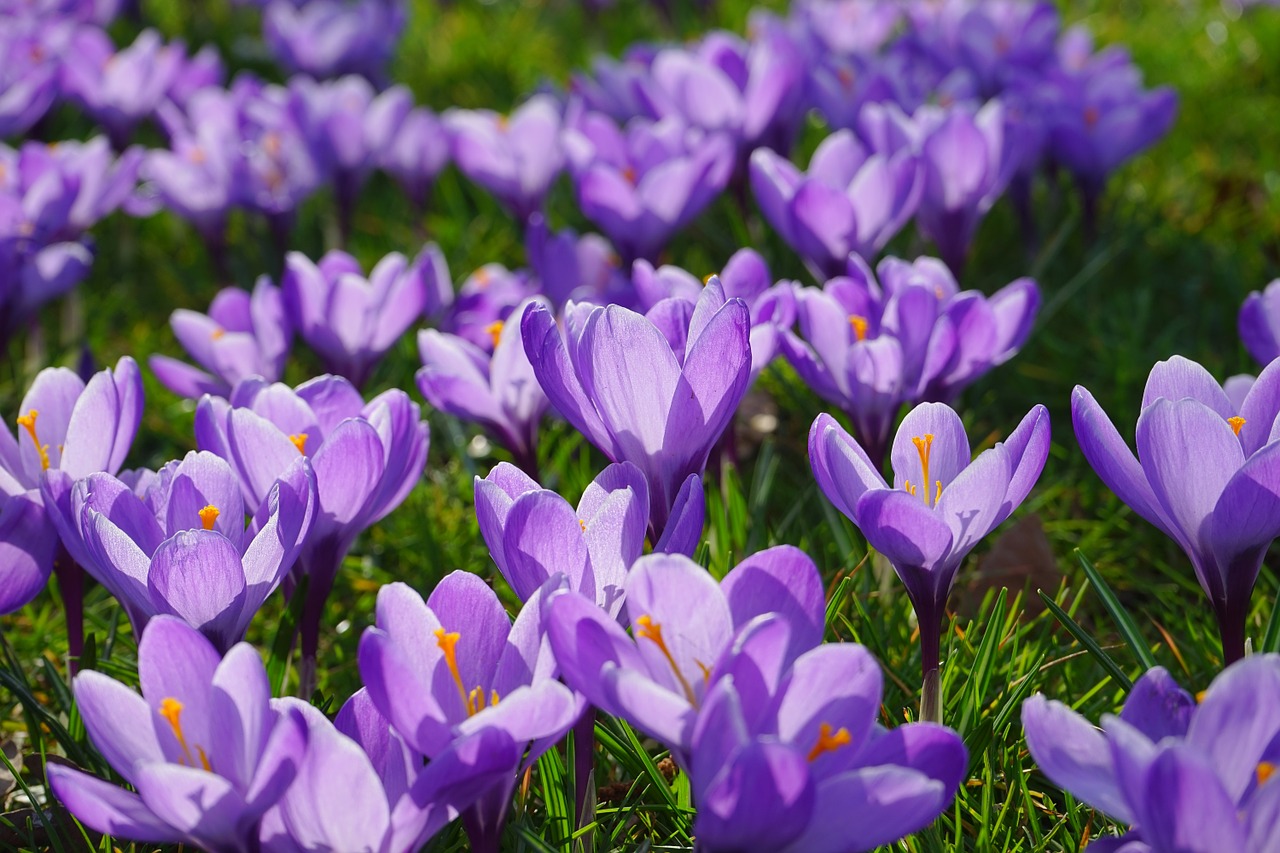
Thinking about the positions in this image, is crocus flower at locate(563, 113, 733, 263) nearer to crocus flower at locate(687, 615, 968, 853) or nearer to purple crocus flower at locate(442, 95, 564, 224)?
purple crocus flower at locate(442, 95, 564, 224)

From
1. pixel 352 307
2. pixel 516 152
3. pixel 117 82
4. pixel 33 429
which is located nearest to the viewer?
pixel 33 429

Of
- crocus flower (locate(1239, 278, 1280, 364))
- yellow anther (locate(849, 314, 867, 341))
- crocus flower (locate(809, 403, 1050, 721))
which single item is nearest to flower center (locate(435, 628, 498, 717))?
crocus flower (locate(809, 403, 1050, 721))

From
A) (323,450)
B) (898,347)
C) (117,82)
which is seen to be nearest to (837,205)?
(898,347)

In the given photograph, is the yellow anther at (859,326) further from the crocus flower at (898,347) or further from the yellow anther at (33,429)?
the yellow anther at (33,429)

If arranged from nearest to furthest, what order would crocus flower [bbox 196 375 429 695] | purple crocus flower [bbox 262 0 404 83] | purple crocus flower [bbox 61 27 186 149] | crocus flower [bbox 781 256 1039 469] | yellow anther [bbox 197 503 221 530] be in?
yellow anther [bbox 197 503 221 530]
crocus flower [bbox 196 375 429 695]
crocus flower [bbox 781 256 1039 469]
purple crocus flower [bbox 61 27 186 149]
purple crocus flower [bbox 262 0 404 83]

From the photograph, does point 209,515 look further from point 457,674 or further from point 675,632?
point 675,632
